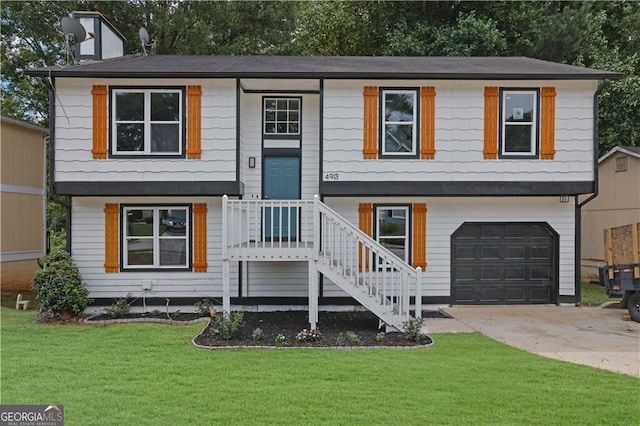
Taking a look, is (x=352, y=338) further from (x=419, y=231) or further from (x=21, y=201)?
(x=21, y=201)

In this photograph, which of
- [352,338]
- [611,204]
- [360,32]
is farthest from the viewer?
[360,32]

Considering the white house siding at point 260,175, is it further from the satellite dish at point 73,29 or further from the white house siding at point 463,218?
the satellite dish at point 73,29

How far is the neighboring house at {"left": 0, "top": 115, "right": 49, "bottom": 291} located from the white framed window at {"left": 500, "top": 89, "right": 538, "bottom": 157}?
13.3 meters

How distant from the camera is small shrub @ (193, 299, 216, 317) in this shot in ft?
34.1

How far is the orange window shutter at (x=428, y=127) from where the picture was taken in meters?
10.9

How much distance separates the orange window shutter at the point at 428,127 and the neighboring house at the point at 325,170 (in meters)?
0.05

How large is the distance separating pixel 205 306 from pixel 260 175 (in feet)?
11.1

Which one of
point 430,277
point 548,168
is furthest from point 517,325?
point 548,168

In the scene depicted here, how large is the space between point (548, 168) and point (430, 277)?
3798 millimetres

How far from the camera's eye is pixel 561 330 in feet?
29.4

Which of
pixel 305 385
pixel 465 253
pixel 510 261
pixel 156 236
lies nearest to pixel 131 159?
pixel 156 236

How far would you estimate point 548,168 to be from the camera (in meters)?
11.0

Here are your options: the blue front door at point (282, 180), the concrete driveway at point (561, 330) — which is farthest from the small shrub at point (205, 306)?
the concrete driveway at point (561, 330)

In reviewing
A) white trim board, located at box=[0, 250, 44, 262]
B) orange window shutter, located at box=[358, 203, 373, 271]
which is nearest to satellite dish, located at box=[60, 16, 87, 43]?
white trim board, located at box=[0, 250, 44, 262]
